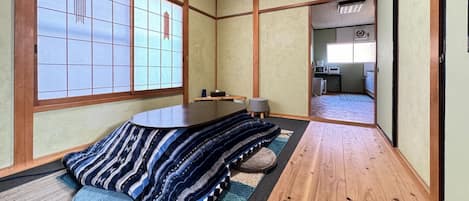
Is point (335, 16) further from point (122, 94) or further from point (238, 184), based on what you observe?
point (238, 184)

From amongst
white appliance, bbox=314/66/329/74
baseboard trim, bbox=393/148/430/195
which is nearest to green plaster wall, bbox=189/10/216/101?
baseboard trim, bbox=393/148/430/195

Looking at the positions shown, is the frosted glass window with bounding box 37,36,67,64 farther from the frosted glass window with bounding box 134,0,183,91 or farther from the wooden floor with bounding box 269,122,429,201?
the wooden floor with bounding box 269,122,429,201

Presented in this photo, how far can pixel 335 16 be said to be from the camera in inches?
262

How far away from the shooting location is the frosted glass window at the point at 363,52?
801 cm

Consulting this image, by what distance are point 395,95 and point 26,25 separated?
3566 millimetres

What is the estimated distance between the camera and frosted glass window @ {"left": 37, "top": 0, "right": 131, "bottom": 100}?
89.0 inches

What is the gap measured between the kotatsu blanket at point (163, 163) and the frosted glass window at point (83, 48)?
0.92m

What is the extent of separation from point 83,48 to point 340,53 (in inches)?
327

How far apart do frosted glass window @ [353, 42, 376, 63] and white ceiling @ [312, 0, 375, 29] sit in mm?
795

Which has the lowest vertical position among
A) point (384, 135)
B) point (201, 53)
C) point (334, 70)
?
point (384, 135)

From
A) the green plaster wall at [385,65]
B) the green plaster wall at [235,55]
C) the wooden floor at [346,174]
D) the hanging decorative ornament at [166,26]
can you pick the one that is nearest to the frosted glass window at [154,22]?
the hanging decorative ornament at [166,26]

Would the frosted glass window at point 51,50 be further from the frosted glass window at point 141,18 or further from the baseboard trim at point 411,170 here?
the baseboard trim at point 411,170

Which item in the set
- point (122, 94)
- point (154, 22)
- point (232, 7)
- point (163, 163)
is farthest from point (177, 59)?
point (163, 163)

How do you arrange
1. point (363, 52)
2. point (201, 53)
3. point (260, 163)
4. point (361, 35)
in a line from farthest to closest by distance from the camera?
point (363, 52)
point (361, 35)
point (201, 53)
point (260, 163)
